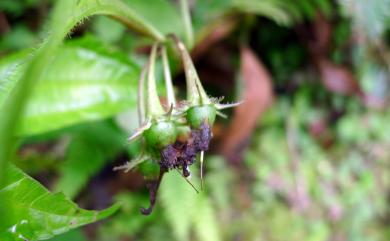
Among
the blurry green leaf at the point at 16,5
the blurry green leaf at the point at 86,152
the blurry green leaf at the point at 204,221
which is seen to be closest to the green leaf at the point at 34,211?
the blurry green leaf at the point at 86,152

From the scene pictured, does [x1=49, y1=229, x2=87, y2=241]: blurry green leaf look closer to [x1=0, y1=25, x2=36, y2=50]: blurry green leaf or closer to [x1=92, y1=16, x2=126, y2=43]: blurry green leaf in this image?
[x1=92, y1=16, x2=126, y2=43]: blurry green leaf

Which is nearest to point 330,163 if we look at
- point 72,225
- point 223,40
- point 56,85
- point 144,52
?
point 223,40

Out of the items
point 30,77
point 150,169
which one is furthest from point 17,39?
point 30,77

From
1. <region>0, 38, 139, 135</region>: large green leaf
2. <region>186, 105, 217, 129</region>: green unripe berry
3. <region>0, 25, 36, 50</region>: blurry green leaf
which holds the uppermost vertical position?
<region>186, 105, 217, 129</region>: green unripe berry

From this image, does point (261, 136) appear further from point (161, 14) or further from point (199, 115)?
point (199, 115)

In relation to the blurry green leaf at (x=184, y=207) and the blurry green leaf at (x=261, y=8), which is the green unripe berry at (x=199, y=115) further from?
the blurry green leaf at (x=261, y=8)

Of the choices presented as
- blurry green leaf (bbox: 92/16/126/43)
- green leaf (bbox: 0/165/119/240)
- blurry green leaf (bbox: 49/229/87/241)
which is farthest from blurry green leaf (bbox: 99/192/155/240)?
green leaf (bbox: 0/165/119/240)

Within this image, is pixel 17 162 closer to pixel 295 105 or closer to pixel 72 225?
pixel 72 225
